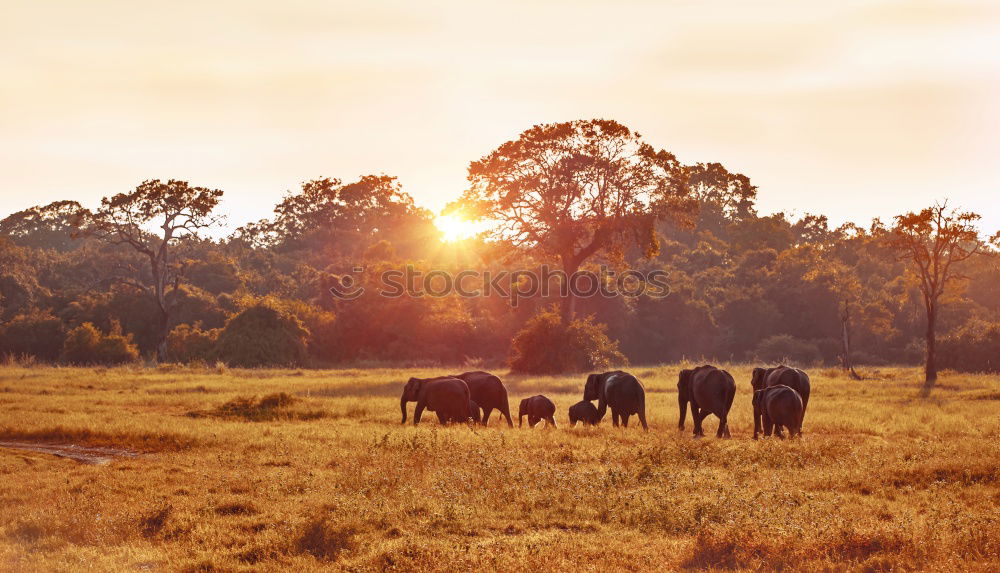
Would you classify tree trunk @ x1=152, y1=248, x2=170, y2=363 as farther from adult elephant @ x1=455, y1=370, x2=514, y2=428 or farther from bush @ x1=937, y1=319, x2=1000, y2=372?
bush @ x1=937, y1=319, x2=1000, y2=372

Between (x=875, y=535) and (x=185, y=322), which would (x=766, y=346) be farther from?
(x=875, y=535)

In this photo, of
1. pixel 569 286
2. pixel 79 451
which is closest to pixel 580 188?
pixel 569 286

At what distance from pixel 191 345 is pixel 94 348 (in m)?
4.90

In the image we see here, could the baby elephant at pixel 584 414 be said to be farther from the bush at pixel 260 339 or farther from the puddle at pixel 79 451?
the bush at pixel 260 339

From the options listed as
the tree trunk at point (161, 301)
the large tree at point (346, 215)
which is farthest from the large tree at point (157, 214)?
the large tree at point (346, 215)

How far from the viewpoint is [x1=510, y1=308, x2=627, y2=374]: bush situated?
41.8 metres

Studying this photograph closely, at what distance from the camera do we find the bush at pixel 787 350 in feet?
172

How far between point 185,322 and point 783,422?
46.0 m

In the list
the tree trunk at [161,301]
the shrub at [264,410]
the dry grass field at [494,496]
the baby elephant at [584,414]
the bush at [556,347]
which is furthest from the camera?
the tree trunk at [161,301]

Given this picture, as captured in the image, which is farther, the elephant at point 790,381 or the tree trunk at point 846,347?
the tree trunk at point 846,347

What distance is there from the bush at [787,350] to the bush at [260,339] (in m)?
28.6

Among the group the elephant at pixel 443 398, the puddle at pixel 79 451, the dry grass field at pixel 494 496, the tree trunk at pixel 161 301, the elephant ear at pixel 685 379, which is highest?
the tree trunk at pixel 161 301

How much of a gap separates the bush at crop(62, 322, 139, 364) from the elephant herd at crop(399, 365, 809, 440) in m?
29.6

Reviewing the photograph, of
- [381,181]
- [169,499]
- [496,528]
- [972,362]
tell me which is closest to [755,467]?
[496,528]
